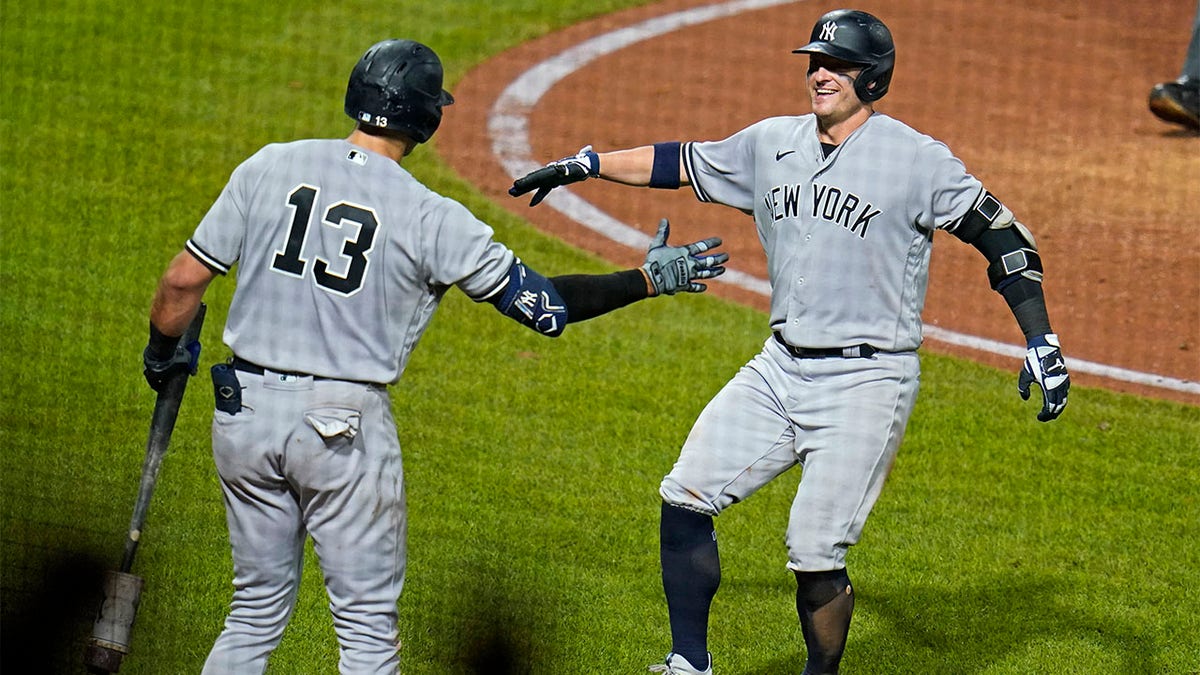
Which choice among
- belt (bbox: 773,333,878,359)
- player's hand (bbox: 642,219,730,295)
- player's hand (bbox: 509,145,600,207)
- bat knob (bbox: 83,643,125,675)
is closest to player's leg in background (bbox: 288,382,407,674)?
bat knob (bbox: 83,643,125,675)

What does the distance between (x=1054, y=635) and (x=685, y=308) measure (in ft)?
12.0

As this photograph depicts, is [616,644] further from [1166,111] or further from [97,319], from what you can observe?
[1166,111]

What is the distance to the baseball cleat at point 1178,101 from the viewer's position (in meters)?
11.4

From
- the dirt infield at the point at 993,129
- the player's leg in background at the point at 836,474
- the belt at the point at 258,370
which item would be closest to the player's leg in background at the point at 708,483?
the player's leg in background at the point at 836,474

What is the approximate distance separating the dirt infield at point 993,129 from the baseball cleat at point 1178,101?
0.21 meters

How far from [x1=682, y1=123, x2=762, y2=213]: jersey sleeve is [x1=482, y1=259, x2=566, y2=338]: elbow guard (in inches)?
41.8

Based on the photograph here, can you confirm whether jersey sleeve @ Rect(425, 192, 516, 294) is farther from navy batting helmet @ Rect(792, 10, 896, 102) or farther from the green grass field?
the green grass field

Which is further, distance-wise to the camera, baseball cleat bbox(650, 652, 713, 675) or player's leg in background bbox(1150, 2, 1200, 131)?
player's leg in background bbox(1150, 2, 1200, 131)

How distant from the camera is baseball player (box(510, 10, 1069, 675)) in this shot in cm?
483

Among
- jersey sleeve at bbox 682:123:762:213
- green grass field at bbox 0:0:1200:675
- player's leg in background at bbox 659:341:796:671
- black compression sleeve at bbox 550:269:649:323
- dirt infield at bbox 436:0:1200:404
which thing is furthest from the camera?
dirt infield at bbox 436:0:1200:404

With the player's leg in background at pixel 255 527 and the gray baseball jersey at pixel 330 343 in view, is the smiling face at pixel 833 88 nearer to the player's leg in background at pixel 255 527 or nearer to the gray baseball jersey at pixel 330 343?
the gray baseball jersey at pixel 330 343

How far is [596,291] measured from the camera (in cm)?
470

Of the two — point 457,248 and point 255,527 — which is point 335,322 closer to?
point 457,248

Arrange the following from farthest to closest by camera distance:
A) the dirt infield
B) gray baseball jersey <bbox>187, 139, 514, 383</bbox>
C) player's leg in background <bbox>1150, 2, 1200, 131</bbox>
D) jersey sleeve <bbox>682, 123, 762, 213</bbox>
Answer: player's leg in background <bbox>1150, 2, 1200, 131</bbox> < the dirt infield < jersey sleeve <bbox>682, 123, 762, 213</bbox> < gray baseball jersey <bbox>187, 139, 514, 383</bbox>
